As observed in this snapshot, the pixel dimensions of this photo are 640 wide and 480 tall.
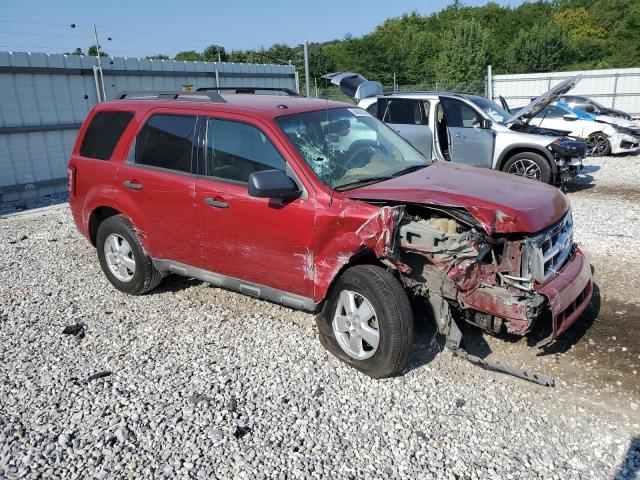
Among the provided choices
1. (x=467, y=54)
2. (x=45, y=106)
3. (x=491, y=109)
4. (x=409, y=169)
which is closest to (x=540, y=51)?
(x=467, y=54)

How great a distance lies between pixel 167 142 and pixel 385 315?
2.62m

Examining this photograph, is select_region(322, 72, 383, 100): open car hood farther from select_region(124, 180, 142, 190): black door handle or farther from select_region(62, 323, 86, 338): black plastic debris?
select_region(62, 323, 86, 338): black plastic debris

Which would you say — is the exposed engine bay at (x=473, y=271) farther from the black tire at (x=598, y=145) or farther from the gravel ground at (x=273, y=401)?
the black tire at (x=598, y=145)

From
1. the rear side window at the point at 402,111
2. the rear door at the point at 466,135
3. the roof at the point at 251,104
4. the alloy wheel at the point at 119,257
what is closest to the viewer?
the roof at the point at 251,104

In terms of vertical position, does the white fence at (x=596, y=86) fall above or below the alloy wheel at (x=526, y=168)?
above

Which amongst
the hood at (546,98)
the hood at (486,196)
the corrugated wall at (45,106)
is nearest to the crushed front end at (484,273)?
the hood at (486,196)

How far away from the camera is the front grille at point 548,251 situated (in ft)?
11.2

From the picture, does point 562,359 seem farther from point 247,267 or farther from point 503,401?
point 247,267

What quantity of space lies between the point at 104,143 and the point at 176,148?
43.6 inches

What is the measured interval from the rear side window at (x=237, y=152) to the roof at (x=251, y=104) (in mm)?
163

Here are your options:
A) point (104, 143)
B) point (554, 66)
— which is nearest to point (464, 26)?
point (554, 66)

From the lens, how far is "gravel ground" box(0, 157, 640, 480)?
2.97 m

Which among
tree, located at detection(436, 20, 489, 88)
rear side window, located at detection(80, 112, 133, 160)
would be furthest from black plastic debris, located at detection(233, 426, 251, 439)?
tree, located at detection(436, 20, 489, 88)

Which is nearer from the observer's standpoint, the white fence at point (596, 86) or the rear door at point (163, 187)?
the rear door at point (163, 187)
